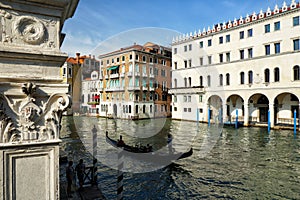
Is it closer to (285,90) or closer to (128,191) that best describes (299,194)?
(128,191)

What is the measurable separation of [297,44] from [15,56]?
18.7 metres

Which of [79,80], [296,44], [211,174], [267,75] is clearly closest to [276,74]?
[267,75]

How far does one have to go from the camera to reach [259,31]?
1812 cm

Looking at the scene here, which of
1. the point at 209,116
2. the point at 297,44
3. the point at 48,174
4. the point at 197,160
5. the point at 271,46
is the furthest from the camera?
the point at 209,116

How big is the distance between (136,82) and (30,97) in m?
23.4

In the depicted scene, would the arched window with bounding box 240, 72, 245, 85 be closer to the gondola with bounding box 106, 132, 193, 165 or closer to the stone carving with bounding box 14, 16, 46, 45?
the gondola with bounding box 106, 132, 193, 165

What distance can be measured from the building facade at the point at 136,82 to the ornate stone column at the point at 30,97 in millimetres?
22193

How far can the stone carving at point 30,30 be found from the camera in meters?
1.61

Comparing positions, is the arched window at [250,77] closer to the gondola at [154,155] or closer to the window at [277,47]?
the window at [277,47]

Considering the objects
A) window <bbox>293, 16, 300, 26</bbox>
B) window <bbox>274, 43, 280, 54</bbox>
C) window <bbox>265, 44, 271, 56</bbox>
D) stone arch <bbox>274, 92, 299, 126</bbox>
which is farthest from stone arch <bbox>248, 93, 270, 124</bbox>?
window <bbox>293, 16, 300, 26</bbox>

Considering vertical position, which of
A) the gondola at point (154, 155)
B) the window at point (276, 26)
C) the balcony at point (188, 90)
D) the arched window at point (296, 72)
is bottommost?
the gondola at point (154, 155)

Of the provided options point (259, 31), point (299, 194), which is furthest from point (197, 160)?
point (259, 31)

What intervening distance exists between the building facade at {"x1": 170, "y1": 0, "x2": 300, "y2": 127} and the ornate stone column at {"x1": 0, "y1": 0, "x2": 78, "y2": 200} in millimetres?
16401

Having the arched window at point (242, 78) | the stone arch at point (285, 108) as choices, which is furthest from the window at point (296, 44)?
the arched window at point (242, 78)
